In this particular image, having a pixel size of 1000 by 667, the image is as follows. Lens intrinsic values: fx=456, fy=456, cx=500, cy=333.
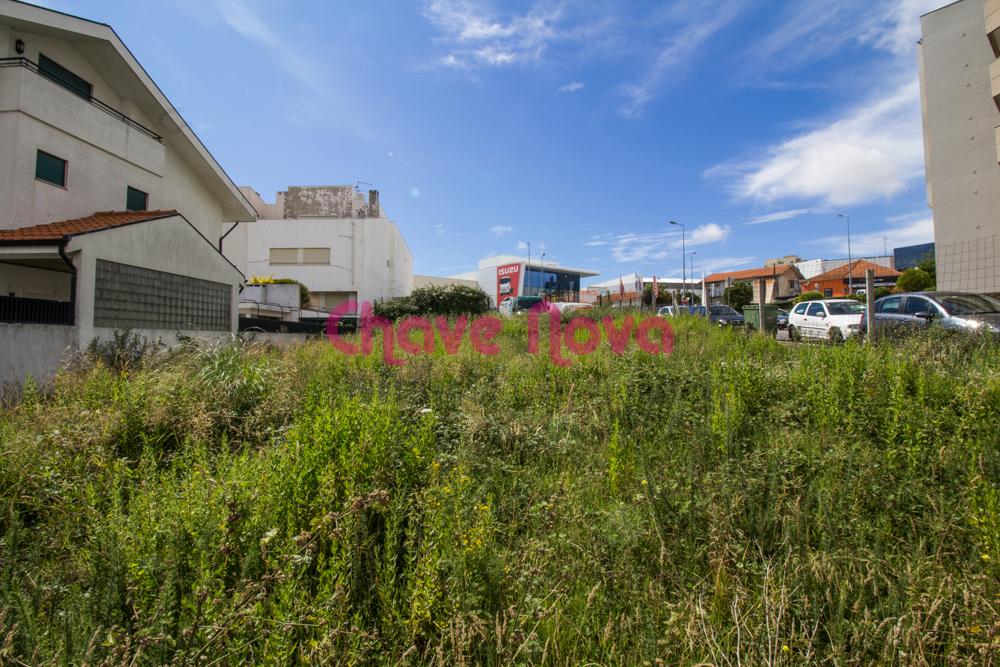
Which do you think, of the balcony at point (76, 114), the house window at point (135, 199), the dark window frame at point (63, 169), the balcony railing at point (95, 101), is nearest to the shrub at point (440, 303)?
the house window at point (135, 199)

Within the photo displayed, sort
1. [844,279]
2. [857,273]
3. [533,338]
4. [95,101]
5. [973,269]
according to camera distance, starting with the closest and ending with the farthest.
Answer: [533,338], [95,101], [973,269], [844,279], [857,273]

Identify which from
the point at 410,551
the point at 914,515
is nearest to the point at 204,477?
the point at 410,551

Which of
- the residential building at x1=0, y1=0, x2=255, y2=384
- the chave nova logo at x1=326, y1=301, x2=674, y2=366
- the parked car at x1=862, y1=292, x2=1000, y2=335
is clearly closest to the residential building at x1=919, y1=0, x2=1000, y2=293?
the parked car at x1=862, y1=292, x2=1000, y2=335

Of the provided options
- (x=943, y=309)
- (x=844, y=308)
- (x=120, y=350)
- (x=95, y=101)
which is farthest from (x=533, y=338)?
(x=95, y=101)

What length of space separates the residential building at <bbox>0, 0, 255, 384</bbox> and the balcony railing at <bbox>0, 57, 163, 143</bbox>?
0.11 ft

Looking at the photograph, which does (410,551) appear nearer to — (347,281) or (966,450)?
(966,450)

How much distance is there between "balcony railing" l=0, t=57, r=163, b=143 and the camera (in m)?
9.56

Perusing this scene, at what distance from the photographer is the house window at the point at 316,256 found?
3519 centimetres

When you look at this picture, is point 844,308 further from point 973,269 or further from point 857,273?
point 857,273

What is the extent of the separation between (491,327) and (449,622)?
9510mm

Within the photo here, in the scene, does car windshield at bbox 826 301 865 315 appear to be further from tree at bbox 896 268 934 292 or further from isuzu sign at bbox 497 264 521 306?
isuzu sign at bbox 497 264 521 306

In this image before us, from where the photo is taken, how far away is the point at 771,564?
8.18 ft

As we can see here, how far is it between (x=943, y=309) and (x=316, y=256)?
35.3m

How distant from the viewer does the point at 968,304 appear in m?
9.76
